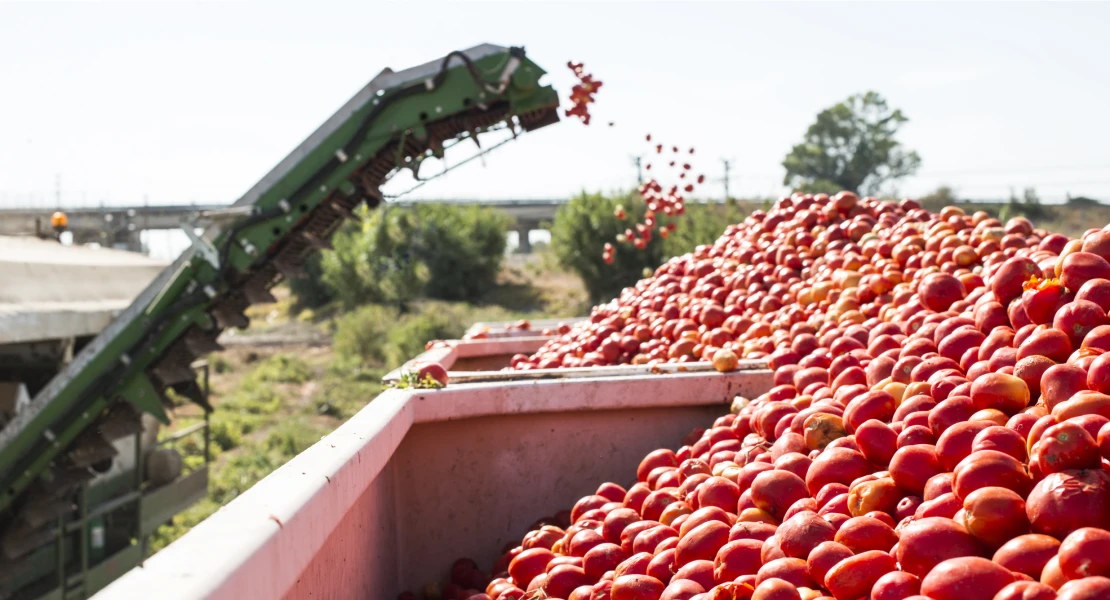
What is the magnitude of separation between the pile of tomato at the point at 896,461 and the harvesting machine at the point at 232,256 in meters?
2.37

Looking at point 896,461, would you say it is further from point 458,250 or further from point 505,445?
point 458,250

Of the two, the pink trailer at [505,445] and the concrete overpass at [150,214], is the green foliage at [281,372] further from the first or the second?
the pink trailer at [505,445]

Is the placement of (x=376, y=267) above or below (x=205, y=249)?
below

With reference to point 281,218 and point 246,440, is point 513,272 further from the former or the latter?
point 281,218

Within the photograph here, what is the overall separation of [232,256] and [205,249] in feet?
0.57

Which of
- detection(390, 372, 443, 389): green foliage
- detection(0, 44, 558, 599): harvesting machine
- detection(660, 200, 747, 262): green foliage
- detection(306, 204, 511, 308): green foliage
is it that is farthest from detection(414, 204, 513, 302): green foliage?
detection(390, 372, 443, 389): green foliage

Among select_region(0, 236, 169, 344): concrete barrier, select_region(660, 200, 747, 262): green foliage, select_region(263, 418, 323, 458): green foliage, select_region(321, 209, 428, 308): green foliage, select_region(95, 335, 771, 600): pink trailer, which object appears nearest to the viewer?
select_region(95, 335, 771, 600): pink trailer

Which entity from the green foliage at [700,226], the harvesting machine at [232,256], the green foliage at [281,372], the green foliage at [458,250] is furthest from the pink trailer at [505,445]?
the green foliage at [458,250]

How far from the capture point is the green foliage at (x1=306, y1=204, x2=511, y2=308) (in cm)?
3631

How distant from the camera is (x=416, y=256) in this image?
38062mm

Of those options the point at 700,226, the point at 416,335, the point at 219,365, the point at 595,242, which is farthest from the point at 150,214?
the point at 700,226

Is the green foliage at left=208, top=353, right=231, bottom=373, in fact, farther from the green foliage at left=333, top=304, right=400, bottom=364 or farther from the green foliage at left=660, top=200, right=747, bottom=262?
the green foliage at left=660, top=200, right=747, bottom=262

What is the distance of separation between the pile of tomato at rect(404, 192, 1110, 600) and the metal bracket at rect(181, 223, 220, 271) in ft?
10.4

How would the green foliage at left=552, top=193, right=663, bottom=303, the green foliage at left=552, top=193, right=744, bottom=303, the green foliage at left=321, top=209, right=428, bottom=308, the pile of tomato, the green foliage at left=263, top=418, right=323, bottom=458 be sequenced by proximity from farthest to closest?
the green foliage at left=321, top=209, right=428, bottom=308
the green foliage at left=552, top=193, right=663, bottom=303
the green foliage at left=552, top=193, right=744, bottom=303
the green foliage at left=263, top=418, right=323, bottom=458
the pile of tomato
